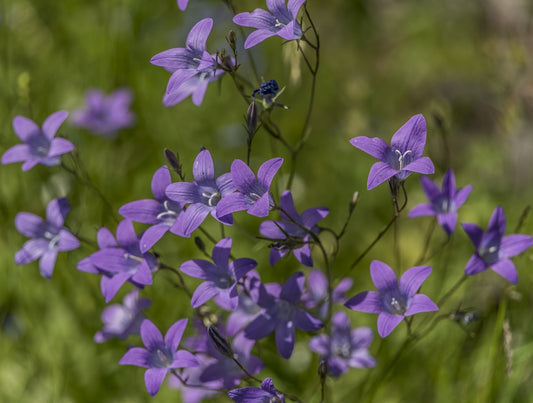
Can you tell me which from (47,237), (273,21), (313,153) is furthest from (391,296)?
(313,153)

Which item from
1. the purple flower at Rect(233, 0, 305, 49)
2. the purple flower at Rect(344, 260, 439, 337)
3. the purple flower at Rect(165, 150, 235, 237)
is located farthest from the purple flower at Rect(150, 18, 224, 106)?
the purple flower at Rect(344, 260, 439, 337)

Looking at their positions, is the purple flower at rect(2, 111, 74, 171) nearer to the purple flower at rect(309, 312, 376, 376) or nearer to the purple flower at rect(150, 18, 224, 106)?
the purple flower at rect(150, 18, 224, 106)

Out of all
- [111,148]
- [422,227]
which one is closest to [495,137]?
[422,227]

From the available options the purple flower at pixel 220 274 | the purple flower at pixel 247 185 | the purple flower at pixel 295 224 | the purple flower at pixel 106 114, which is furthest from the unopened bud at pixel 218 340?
the purple flower at pixel 106 114

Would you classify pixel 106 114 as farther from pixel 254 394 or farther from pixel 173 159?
pixel 254 394

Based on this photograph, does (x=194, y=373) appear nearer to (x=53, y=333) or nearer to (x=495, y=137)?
(x=53, y=333)
